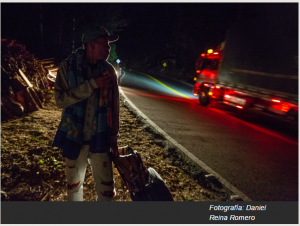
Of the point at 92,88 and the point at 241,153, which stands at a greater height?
the point at 92,88

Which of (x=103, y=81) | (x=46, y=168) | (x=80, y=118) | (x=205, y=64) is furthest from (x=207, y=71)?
(x=80, y=118)

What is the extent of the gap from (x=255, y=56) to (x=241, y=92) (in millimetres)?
1469

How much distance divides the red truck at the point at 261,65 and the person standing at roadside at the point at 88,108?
6.22m

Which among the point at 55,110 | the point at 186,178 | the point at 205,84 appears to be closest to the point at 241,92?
the point at 205,84

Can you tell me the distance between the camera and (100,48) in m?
1.86

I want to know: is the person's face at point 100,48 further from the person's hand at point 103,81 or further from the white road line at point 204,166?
the white road line at point 204,166

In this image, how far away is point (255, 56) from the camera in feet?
23.0

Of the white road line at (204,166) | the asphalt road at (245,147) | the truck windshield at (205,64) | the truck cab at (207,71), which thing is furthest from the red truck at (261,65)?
the white road line at (204,166)

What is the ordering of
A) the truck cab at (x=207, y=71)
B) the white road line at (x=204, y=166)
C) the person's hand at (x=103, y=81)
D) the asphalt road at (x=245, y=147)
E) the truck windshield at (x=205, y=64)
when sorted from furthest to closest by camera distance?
the truck windshield at (x=205, y=64)
the truck cab at (x=207, y=71)
the asphalt road at (x=245, y=147)
the white road line at (x=204, y=166)
the person's hand at (x=103, y=81)

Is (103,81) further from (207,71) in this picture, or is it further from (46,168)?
(207,71)

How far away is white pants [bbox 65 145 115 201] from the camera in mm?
1958

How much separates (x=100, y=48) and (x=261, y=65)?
679 centimetres

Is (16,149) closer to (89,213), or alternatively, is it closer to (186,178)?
(89,213)

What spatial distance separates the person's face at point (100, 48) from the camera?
1.85 metres
